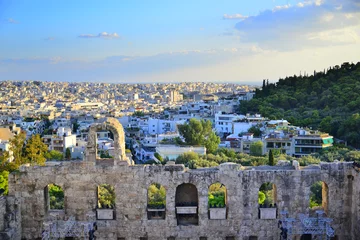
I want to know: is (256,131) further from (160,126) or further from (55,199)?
(55,199)

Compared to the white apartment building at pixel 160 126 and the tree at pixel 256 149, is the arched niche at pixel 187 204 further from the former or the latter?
the white apartment building at pixel 160 126

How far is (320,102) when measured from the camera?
75000 mm

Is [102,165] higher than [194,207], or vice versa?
[102,165]

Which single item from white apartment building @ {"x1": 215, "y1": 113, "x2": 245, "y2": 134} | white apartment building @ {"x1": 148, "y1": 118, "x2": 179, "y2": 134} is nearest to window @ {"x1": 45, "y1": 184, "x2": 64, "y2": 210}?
white apartment building @ {"x1": 215, "y1": 113, "x2": 245, "y2": 134}

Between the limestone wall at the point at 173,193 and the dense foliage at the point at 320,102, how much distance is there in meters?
42.9

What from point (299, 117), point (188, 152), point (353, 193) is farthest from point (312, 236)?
point (299, 117)

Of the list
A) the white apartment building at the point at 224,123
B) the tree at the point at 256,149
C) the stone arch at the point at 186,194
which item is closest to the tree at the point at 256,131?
the tree at the point at 256,149

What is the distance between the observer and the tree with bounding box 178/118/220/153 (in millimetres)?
54312

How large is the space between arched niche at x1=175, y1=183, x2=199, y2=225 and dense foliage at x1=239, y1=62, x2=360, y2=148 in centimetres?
4415

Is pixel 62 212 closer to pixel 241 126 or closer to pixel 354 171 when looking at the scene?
pixel 354 171

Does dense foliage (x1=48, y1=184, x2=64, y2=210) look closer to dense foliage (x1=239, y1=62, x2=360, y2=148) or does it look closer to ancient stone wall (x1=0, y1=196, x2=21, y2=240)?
ancient stone wall (x1=0, y1=196, x2=21, y2=240)

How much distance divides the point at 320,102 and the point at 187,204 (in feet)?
207

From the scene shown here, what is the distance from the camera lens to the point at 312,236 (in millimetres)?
16281

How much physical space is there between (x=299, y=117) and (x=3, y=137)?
45184 mm
